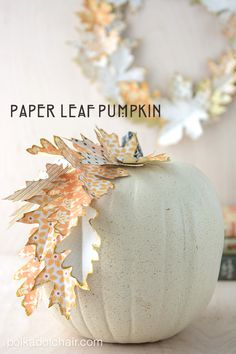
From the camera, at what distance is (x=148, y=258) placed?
0.77 metres

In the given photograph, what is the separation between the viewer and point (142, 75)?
4.96 feet

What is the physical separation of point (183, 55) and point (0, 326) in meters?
0.86

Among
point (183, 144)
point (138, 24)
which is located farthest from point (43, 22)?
point (183, 144)

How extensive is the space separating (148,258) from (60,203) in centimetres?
13

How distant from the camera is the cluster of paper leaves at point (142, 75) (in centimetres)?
149

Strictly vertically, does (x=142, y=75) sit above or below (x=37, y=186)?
above

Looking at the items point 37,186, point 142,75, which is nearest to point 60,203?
point 37,186

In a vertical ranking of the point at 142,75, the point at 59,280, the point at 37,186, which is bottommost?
the point at 59,280

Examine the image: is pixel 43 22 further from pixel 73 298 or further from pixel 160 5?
pixel 73 298

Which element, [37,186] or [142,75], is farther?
[142,75]

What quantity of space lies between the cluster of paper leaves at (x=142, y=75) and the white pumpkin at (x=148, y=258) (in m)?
0.70

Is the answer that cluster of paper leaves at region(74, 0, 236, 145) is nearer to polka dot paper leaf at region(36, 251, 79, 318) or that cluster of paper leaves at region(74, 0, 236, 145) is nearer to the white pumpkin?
the white pumpkin

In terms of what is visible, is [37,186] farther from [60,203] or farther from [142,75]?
[142,75]

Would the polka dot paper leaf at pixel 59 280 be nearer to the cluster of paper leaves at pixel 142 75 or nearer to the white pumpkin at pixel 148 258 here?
the white pumpkin at pixel 148 258
